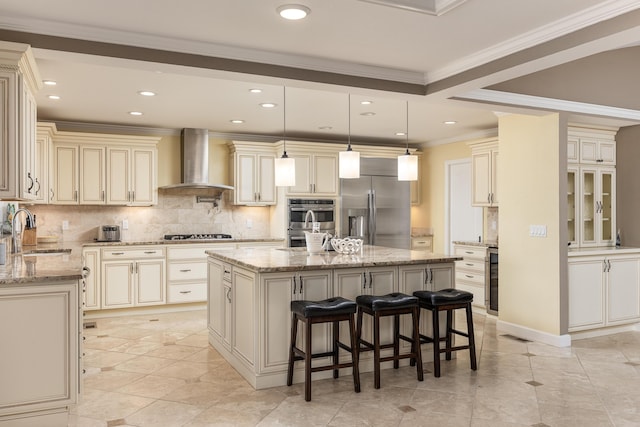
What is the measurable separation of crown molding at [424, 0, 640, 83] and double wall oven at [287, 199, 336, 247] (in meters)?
3.58

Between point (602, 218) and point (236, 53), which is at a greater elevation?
point (236, 53)

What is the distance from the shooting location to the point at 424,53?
3588 millimetres

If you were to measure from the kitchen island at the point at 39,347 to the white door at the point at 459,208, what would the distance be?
5744 millimetres

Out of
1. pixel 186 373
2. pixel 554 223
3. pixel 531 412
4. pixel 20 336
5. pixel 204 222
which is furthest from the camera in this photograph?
pixel 204 222

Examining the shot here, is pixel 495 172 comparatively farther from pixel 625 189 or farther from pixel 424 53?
pixel 424 53

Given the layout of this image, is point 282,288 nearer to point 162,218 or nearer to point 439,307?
point 439,307

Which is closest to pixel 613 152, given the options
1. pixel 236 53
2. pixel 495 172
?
pixel 495 172

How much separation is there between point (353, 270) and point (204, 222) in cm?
381

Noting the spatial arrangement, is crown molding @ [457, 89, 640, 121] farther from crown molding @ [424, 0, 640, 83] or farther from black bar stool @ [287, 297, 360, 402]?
black bar stool @ [287, 297, 360, 402]

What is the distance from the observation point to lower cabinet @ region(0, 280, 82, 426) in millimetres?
2850

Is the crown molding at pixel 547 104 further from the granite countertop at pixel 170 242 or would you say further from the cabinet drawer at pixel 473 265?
the granite countertop at pixel 170 242

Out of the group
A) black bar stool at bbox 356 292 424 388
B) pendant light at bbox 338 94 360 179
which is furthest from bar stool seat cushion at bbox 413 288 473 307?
pendant light at bbox 338 94 360 179

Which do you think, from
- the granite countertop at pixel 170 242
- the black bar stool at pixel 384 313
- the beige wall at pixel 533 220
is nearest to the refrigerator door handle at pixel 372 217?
the granite countertop at pixel 170 242

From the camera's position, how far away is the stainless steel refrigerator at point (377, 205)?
7633 mm
